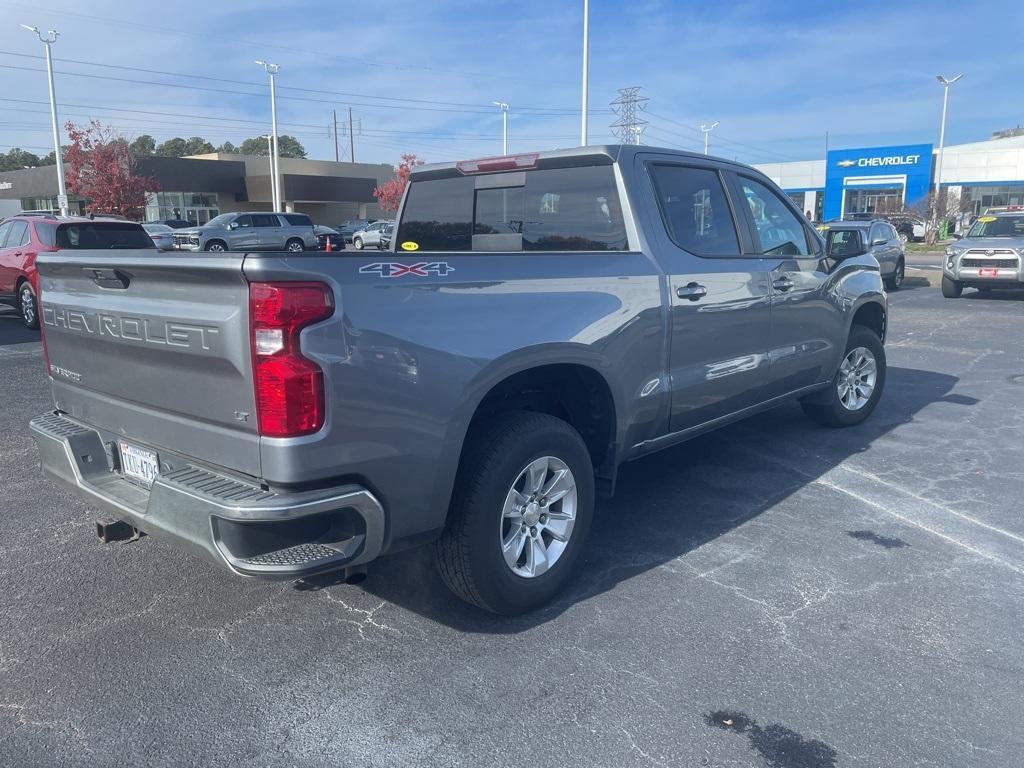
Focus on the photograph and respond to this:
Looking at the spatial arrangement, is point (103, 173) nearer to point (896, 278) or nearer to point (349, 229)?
point (349, 229)

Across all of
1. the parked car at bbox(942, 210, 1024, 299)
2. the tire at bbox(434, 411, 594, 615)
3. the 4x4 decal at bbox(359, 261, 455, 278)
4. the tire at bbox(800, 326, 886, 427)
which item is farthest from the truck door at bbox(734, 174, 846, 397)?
the parked car at bbox(942, 210, 1024, 299)

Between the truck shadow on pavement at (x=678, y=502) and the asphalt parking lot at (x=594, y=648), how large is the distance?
0.07 feet

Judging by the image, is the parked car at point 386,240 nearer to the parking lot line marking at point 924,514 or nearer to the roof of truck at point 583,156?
the roof of truck at point 583,156

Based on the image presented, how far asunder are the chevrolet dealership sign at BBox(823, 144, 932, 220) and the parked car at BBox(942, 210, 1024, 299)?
→ 36997mm

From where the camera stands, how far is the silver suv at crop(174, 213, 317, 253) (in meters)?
29.3

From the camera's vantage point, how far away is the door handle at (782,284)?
5172 millimetres

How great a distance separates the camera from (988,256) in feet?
52.6

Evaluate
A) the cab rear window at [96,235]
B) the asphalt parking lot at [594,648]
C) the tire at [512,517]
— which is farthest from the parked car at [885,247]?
the tire at [512,517]

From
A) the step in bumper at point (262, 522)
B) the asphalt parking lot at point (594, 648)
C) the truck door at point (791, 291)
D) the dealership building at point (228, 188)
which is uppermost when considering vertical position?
the dealership building at point (228, 188)

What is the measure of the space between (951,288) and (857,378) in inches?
486

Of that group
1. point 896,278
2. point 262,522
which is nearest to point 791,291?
point 262,522

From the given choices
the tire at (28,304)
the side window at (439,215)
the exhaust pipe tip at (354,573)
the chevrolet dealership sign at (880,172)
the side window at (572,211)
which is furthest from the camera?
the chevrolet dealership sign at (880,172)

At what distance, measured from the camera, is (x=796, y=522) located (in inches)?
186

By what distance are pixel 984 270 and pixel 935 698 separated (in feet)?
51.3
